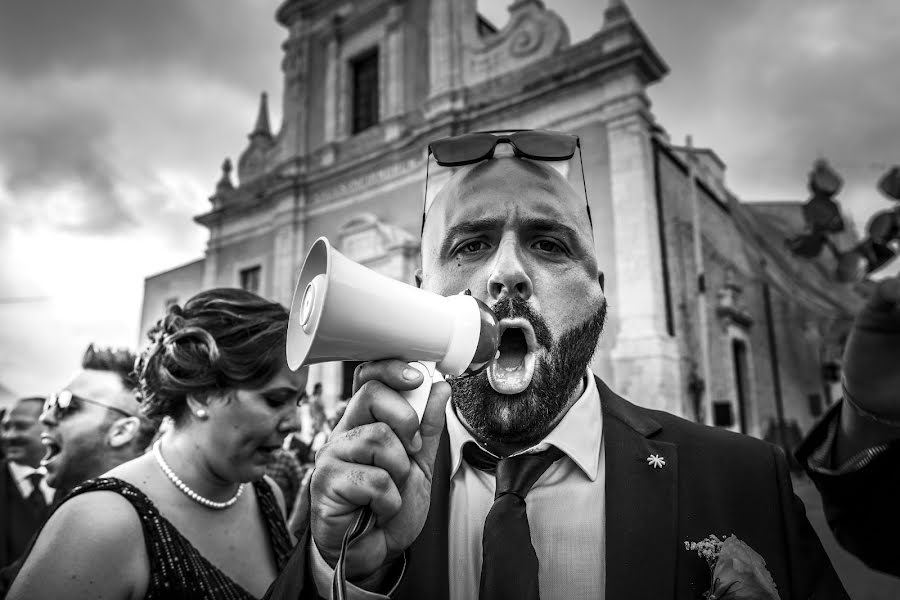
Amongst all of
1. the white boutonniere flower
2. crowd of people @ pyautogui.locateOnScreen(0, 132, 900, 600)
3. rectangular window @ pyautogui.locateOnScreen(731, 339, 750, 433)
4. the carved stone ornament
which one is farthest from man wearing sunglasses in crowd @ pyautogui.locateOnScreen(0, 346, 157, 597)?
rectangular window @ pyautogui.locateOnScreen(731, 339, 750, 433)

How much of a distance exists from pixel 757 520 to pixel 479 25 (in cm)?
1619

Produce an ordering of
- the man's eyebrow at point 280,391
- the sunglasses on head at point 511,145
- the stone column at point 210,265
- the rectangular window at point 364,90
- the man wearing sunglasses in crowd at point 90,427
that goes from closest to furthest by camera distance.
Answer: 1. the sunglasses on head at point 511,145
2. the man's eyebrow at point 280,391
3. the man wearing sunglasses in crowd at point 90,427
4. the rectangular window at point 364,90
5. the stone column at point 210,265

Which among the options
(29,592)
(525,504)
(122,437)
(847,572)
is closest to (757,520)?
(525,504)

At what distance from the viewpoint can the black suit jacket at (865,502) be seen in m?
1.16

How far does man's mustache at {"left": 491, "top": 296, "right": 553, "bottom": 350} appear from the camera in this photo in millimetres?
1416

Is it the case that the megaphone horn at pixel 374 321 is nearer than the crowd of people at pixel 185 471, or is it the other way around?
the megaphone horn at pixel 374 321

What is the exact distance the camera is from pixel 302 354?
3.17ft

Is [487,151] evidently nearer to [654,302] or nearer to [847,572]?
[847,572]

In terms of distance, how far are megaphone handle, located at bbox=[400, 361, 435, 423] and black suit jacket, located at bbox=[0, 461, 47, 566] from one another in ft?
13.3


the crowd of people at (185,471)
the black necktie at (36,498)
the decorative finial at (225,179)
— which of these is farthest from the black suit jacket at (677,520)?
the decorative finial at (225,179)

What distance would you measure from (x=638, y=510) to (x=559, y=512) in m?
0.19

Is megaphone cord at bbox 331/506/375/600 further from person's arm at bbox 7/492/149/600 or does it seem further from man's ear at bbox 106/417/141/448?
man's ear at bbox 106/417/141/448

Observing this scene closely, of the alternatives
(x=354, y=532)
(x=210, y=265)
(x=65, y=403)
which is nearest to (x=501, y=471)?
(x=354, y=532)

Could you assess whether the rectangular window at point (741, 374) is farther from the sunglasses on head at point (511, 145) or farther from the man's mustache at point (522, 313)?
the man's mustache at point (522, 313)
